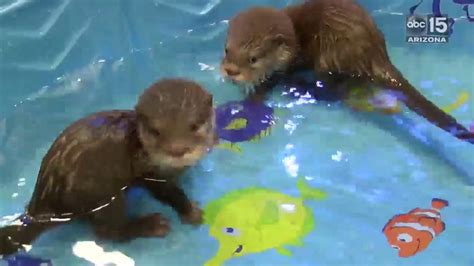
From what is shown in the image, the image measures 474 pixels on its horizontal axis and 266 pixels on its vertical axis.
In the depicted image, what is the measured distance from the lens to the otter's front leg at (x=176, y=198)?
1.77 m

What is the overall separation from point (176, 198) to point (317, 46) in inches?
24.5

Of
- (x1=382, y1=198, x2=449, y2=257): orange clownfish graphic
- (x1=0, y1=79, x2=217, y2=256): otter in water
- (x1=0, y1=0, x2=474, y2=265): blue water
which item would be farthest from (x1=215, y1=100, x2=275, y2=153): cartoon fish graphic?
(x1=382, y1=198, x2=449, y2=257): orange clownfish graphic

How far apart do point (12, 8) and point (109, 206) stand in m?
0.76

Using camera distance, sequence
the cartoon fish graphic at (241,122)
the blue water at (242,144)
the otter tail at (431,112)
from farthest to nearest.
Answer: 1. the cartoon fish graphic at (241,122)
2. the otter tail at (431,112)
3. the blue water at (242,144)

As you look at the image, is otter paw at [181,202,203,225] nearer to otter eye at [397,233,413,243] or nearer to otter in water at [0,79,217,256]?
otter in water at [0,79,217,256]

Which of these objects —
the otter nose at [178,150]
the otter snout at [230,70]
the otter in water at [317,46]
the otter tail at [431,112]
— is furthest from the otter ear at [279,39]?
the otter nose at [178,150]

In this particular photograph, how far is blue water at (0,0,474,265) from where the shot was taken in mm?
1711

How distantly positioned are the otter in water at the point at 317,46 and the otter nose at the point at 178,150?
1.67ft

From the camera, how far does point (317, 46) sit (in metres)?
2.13

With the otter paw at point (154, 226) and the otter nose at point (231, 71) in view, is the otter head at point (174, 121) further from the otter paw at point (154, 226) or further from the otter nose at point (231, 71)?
the otter nose at point (231, 71)

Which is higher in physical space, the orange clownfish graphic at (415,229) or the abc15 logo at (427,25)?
the abc15 logo at (427,25)

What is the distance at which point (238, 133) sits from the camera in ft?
6.66

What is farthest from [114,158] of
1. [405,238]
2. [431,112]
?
[431,112]

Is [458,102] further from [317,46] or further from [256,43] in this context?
[256,43]
